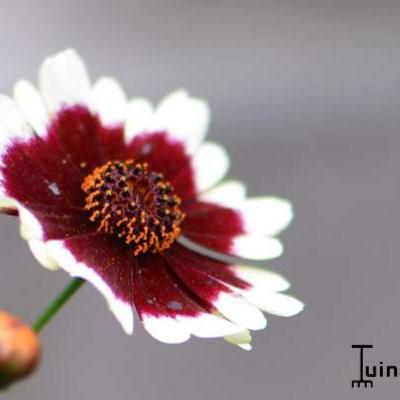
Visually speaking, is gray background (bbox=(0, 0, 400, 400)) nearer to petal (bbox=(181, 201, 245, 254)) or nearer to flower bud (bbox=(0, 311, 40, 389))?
petal (bbox=(181, 201, 245, 254))

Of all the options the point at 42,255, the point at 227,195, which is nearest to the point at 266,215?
the point at 227,195

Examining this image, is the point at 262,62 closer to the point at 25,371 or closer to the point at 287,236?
the point at 287,236

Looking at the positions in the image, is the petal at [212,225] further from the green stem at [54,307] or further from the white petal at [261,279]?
the green stem at [54,307]

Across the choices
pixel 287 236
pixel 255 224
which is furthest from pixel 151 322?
pixel 287 236

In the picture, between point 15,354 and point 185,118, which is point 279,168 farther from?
point 15,354

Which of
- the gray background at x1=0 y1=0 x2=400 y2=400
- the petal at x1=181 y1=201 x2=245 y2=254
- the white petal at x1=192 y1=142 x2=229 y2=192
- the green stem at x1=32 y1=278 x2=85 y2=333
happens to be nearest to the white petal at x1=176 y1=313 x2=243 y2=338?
the green stem at x1=32 y1=278 x2=85 y2=333

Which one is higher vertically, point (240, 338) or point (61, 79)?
point (61, 79)

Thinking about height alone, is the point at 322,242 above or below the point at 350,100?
below
